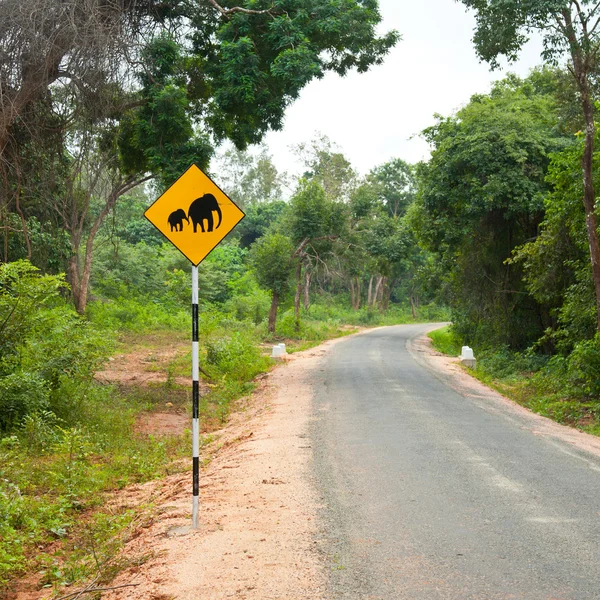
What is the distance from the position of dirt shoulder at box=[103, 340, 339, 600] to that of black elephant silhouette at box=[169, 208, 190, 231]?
274 cm

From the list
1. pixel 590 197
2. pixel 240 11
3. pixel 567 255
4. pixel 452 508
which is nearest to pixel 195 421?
pixel 452 508

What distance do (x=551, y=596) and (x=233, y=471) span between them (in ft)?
15.8

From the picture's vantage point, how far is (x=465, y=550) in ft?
17.2

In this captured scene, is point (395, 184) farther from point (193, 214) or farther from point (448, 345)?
point (193, 214)

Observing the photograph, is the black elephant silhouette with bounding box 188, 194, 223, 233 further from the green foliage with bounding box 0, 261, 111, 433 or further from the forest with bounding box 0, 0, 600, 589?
the green foliage with bounding box 0, 261, 111, 433

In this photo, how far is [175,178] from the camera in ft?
48.6

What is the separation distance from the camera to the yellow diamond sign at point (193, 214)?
6.67 meters

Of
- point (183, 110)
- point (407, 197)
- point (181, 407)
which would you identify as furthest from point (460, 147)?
point (407, 197)

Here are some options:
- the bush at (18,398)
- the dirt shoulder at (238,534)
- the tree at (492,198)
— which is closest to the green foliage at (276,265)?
the tree at (492,198)

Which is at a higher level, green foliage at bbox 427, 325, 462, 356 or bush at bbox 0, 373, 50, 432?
bush at bbox 0, 373, 50, 432

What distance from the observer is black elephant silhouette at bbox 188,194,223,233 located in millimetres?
6693

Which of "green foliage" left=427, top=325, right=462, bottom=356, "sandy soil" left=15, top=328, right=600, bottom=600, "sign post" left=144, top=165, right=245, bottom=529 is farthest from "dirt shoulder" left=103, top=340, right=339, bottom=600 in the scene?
"green foliage" left=427, top=325, right=462, bottom=356

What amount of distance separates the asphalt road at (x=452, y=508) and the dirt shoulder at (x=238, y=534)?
246 mm

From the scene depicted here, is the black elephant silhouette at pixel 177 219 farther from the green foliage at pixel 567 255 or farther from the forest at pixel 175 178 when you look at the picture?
A: the green foliage at pixel 567 255
